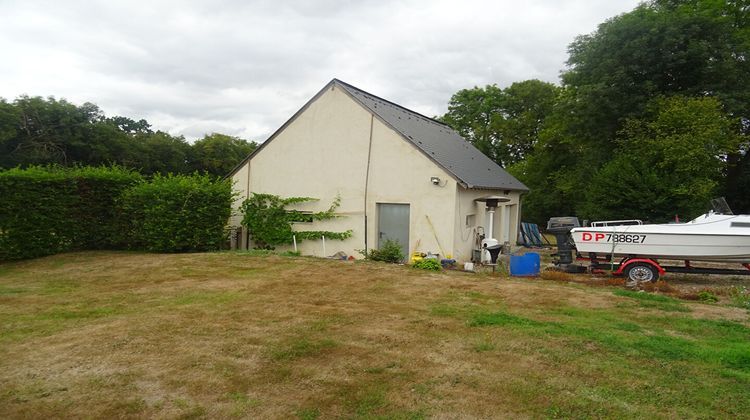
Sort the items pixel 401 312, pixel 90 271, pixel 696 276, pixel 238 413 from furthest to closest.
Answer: pixel 696 276 < pixel 90 271 < pixel 401 312 < pixel 238 413

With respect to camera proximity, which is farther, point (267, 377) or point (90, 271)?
point (90, 271)

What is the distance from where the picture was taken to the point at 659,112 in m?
16.9

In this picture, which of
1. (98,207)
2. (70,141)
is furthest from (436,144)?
(70,141)

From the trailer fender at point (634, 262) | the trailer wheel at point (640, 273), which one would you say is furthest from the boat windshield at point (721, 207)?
the trailer wheel at point (640, 273)

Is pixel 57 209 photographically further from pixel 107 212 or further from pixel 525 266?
pixel 525 266

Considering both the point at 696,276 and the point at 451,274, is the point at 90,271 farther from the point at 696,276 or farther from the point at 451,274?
the point at 696,276

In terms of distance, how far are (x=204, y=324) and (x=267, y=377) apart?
2166 millimetres

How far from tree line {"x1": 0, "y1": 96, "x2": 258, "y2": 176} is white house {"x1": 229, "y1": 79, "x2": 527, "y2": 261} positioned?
52.7ft

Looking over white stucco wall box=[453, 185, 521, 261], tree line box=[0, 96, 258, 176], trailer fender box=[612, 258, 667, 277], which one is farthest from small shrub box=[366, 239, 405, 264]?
tree line box=[0, 96, 258, 176]

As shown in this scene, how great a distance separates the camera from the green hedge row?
11.8m

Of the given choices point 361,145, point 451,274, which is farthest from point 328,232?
point 451,274

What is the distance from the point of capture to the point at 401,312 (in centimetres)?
673

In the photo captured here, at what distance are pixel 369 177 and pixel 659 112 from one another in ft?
39.7

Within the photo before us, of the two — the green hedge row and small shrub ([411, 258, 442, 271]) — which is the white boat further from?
the green hedge row
